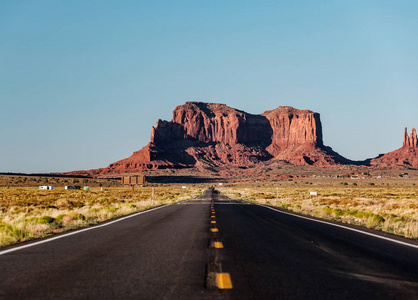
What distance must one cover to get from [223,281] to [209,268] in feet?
3.39

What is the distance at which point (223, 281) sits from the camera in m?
5.84

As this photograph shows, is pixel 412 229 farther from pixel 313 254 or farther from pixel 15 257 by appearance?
pixel 15 257

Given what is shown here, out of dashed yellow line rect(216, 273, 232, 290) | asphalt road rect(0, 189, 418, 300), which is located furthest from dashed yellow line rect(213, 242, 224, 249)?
dashed yellow line rect(216, 273, 232, 290)

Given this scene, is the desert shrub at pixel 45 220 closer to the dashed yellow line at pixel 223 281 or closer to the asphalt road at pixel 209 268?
the asphalt road at pixel 209 268

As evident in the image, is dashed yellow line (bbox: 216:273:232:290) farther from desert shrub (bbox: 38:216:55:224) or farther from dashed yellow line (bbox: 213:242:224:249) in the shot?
desert shrub (bbox: 38:216:55:224)

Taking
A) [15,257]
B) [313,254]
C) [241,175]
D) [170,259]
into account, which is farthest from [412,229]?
[241,175]

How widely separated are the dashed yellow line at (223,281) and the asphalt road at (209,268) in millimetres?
14

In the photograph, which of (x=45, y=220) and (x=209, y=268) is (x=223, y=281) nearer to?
(x=209, y=268)

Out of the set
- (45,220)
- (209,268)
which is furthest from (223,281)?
(45,220)

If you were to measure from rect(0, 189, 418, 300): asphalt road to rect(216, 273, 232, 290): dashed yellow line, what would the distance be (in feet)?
0.04

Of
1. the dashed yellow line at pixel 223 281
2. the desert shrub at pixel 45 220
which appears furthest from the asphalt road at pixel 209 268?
the desert shrub at pixel 45 220

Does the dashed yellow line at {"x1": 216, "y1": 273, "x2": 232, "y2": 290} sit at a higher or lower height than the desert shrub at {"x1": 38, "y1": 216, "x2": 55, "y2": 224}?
higher

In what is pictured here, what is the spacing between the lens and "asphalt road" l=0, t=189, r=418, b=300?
5.31 meters

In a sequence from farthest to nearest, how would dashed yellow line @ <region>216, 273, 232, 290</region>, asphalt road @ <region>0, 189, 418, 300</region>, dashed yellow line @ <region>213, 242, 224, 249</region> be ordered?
1. dashed yellow line @ <region>213, 242, 224, 249</region>
2. dashed yellow line @ <region>216, 273, 232, 290</region>
3. asphalt road @ <region>0, 189, 418, 300</region>
